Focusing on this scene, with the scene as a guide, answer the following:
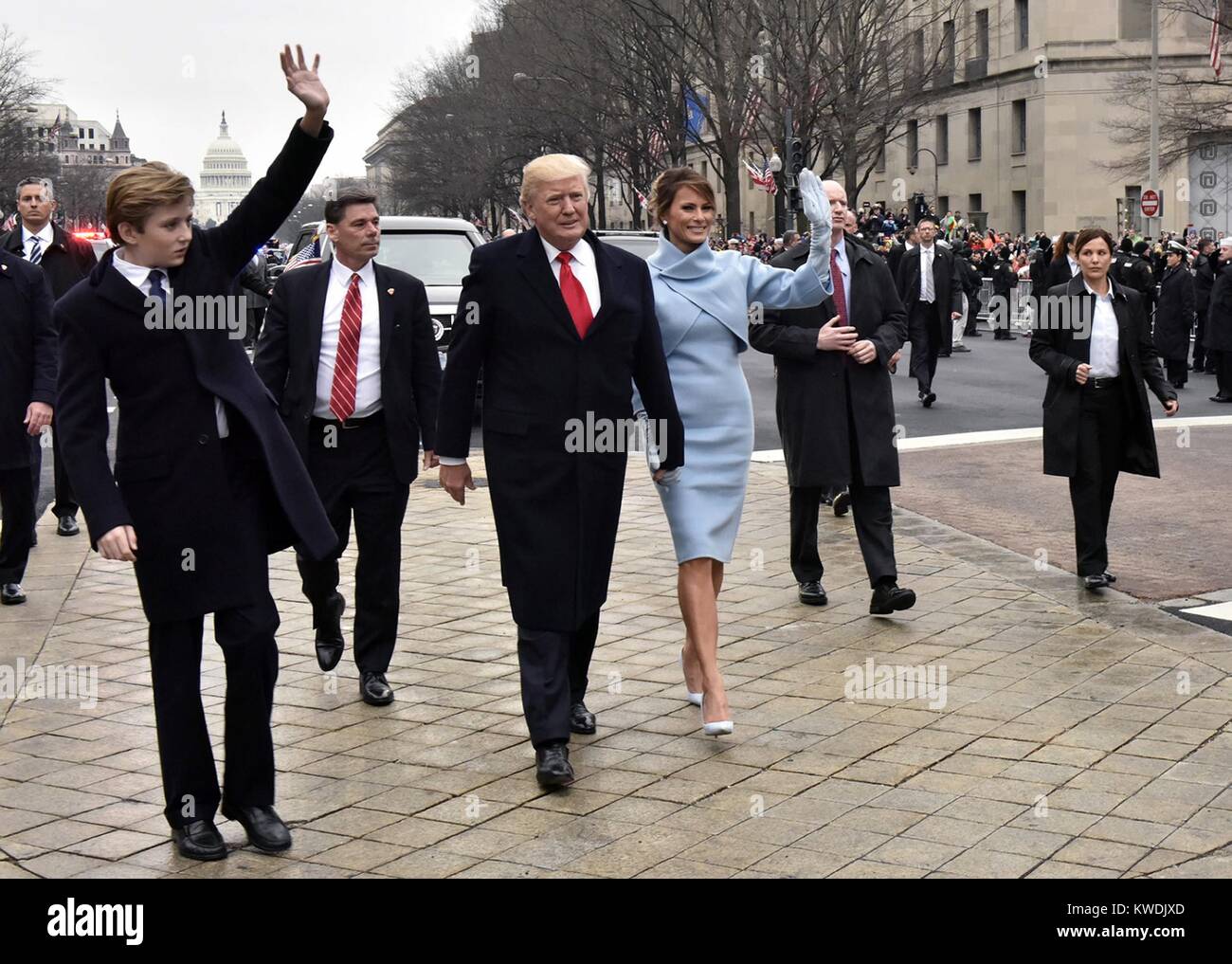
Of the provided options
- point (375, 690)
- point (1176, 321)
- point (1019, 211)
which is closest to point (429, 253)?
point (1176, 321)

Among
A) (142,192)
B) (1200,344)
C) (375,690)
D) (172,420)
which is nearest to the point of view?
(142,192)

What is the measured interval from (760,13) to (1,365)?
2920cm

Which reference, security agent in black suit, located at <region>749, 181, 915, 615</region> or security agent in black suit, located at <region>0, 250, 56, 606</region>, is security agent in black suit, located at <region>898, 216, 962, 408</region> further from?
security agent in black suit, located at <region>0, 250, 56, 606</region>

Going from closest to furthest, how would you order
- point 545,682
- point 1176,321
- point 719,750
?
point 545,682
point 719,750
point 1176,321

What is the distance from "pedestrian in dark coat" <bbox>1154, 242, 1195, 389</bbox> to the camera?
68.6 feet

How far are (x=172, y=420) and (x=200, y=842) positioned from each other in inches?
46.2

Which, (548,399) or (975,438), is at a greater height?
(548,399)

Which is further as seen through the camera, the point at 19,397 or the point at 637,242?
the point at 637,242

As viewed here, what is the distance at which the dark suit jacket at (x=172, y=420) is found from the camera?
4699mm

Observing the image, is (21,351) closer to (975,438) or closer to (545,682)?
(545,682)

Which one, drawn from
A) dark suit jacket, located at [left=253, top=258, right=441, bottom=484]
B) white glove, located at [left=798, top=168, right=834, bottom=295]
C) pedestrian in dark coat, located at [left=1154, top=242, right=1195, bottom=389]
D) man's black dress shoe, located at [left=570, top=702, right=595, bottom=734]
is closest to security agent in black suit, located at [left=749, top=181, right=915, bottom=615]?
white glove, located at [left=798, top=168, right=834, bottom=295]

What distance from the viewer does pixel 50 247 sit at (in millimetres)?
10289

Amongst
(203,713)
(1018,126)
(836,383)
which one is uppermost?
(1018,126)

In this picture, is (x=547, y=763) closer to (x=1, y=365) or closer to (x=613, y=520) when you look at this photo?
(x=613, y=520)
